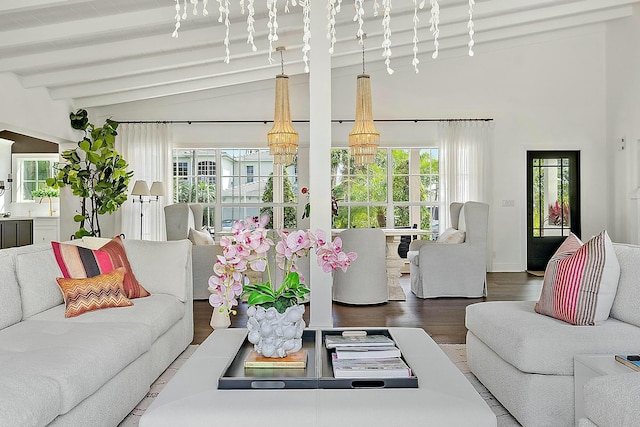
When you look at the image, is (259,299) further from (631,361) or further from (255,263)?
(631,361)

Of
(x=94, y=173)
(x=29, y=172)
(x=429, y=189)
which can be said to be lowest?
(x=429, y=189)

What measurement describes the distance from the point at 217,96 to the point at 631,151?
6.21 m

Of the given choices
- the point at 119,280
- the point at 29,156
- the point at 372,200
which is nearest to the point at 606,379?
the point at 119,280

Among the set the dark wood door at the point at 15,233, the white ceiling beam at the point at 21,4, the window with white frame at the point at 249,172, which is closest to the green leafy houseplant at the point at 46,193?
the dark wood door at the point at 15,233

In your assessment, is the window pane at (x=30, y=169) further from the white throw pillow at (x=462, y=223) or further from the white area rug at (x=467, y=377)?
the white throw pillow at (x=462, y=223)

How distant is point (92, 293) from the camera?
322 centimetres

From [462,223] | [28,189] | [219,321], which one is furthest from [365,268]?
[28,189]

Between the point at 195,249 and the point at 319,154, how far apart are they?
7.78ft

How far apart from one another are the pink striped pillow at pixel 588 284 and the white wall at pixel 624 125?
233 inches

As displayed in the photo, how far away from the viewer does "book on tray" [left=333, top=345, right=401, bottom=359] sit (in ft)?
7.16

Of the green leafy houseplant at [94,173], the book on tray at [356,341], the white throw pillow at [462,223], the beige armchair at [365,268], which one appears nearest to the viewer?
the book on tray at [356,341]

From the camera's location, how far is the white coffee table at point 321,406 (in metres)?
1.71

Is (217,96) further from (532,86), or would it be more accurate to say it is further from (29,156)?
(532,86)

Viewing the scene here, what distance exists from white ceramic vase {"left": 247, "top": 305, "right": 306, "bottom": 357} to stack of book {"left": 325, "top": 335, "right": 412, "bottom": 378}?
7.9 inches
